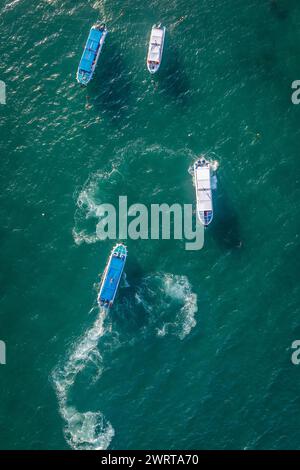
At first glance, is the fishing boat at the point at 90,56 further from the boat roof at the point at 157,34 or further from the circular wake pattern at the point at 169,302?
the circular wake pattern at the point at 169,302

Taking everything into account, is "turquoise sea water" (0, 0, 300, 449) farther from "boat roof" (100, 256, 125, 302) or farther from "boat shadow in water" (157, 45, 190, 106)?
"boat roof" (100, 256, 125, 302)

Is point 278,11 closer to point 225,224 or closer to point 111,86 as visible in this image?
point 111,86
